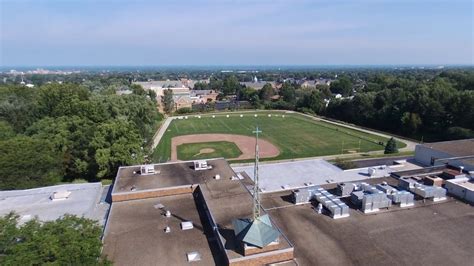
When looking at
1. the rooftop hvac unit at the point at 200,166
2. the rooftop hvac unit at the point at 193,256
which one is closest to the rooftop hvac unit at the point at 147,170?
the rooftop hvac unit at the point at 200,166

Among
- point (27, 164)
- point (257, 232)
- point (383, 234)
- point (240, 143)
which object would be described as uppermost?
point (257, 232)

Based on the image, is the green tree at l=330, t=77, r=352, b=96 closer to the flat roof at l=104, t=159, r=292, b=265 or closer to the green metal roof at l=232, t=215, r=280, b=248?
the flat roof at l=104, t=159, r=292, b=265

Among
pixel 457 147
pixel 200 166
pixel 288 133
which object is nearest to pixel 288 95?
pixel 288 133

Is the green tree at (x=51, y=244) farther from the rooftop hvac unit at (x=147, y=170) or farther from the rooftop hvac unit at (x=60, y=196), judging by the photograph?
the rooftop hvac unit at (x=147, y=170)

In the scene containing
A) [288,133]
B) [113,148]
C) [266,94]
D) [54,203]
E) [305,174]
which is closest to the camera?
[54,203]

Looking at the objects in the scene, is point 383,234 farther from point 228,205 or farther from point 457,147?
point 457,147

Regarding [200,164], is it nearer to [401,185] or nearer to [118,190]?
[118,190]

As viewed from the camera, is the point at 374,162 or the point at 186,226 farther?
the point at 374,162
